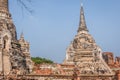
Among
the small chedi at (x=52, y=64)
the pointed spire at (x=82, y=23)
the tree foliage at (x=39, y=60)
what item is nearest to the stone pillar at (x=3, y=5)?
the small chedi at (x=52, y=64)

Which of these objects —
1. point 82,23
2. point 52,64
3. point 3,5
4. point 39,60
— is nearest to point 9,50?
point 3,5

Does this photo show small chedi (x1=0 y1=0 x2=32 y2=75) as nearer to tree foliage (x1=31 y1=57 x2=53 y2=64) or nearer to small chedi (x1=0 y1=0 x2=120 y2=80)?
small chedi (x1=0 y1=0 x2=120 y2=80)

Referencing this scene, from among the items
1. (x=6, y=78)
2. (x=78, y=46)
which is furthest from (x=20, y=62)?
(x=6, y=78)

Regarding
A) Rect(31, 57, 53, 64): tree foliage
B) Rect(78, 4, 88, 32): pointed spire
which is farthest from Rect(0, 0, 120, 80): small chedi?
Rect(31, 57, 53, 64): tree foliage

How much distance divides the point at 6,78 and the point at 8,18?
815 inches

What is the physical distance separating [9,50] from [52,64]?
266 inches

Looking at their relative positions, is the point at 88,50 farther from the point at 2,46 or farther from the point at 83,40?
the point at 2,46

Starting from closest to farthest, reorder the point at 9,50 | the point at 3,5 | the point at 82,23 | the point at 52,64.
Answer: the point at 9,50
the point at 3,5
the point at 52,64
the point at 82,23

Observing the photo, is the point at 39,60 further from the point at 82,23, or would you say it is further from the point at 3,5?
the point at 3,5

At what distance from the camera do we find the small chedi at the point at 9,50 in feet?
97.7

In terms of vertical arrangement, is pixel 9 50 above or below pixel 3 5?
below

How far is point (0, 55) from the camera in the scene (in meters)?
29.4

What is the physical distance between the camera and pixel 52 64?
35.8 meters

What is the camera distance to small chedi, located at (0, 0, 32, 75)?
1173 inches
